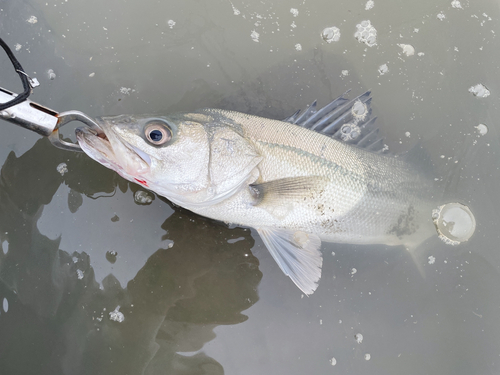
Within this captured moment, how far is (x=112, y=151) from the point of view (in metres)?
1.65

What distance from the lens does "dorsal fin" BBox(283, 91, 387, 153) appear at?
2.26 metres

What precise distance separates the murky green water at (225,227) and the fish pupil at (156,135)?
717 millimetres

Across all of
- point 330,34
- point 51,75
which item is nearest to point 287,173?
point 330,34

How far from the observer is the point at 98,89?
238 centimetres

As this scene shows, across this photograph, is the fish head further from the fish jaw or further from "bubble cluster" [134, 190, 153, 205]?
"bubble cluster" [134, 190, 153, 205]

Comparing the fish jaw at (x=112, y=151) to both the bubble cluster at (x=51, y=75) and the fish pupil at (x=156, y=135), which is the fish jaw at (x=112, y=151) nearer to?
the fish pupil at (x=156, y=135)

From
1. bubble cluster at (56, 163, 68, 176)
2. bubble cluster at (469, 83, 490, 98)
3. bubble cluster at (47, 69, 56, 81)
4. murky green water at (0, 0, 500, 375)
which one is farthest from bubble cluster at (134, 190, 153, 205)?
bubble cluster at (469, 83, 490, 98)

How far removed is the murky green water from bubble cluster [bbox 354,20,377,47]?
51 millimetres

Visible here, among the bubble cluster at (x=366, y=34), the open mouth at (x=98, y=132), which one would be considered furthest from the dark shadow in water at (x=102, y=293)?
the bubble cluster at (x=366, y=34)

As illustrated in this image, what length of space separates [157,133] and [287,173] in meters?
0.83

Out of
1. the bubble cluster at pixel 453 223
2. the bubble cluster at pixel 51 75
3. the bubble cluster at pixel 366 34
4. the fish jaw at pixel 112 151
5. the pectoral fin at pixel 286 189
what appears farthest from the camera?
the bubble cluster at pixel 366 34

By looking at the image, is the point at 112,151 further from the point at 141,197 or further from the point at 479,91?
the point at 479,91

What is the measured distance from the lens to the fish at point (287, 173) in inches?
67.7

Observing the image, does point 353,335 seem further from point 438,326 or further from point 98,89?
point 98,89
